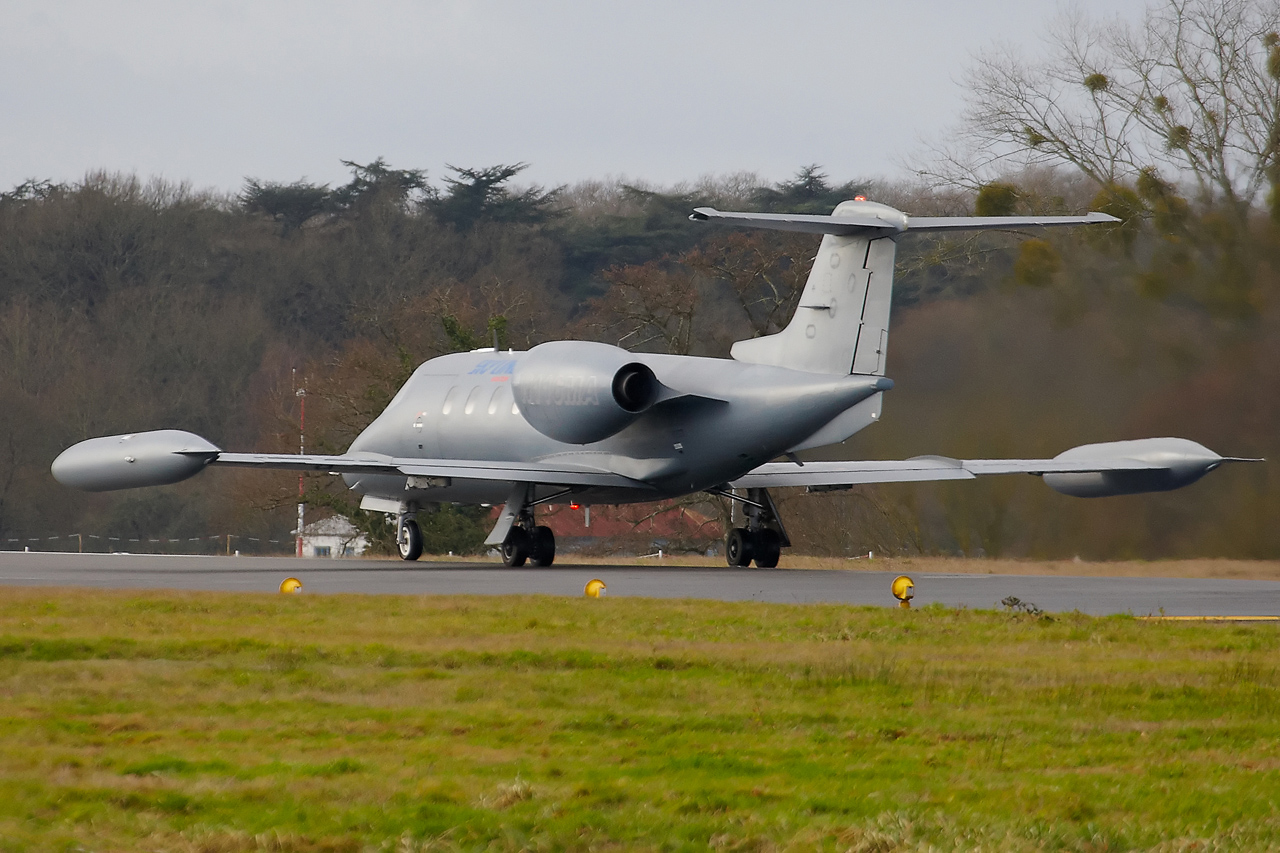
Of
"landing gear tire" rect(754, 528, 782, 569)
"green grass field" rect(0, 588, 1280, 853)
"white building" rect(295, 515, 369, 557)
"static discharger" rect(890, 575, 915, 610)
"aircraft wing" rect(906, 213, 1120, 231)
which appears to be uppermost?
"aircraft wing" rect(906, 213, 1120, 231)

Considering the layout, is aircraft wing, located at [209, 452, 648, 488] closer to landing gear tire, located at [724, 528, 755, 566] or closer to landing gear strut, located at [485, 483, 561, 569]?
landing gear strut, located at [485, 483, 561, 569]

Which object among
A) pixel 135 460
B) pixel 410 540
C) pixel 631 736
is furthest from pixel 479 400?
pixel 631 736

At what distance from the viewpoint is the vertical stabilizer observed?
78.9 feet

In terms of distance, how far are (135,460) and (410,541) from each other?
711 centimetres

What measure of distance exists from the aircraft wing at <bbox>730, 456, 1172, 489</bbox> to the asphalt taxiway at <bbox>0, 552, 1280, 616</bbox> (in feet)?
5.20

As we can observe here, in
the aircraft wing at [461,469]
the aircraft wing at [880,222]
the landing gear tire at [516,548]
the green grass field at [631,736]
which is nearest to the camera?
the green grass field at [631,736]

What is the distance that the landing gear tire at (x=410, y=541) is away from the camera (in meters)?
32.6

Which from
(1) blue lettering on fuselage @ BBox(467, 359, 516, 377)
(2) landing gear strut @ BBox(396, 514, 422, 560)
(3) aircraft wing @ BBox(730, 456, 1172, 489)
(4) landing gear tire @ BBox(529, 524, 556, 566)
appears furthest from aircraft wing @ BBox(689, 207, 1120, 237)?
(2) landing gear strut @ BBox(396, 514, 422, 560)

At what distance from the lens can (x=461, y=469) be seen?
2695cm

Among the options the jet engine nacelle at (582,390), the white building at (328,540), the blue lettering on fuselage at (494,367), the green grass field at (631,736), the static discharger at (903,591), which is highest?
the blue lettering on fuselage at (494,367)

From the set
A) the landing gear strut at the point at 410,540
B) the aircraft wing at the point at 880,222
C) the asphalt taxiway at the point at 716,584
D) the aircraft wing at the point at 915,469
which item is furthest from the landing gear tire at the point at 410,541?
the aircraft wing at the point at 880,222

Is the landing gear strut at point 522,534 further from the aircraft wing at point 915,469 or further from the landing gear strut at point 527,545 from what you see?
the aircraft wing at point 915,469

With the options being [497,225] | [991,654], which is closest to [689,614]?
[991,654]

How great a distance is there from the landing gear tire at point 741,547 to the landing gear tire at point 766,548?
10 cm
